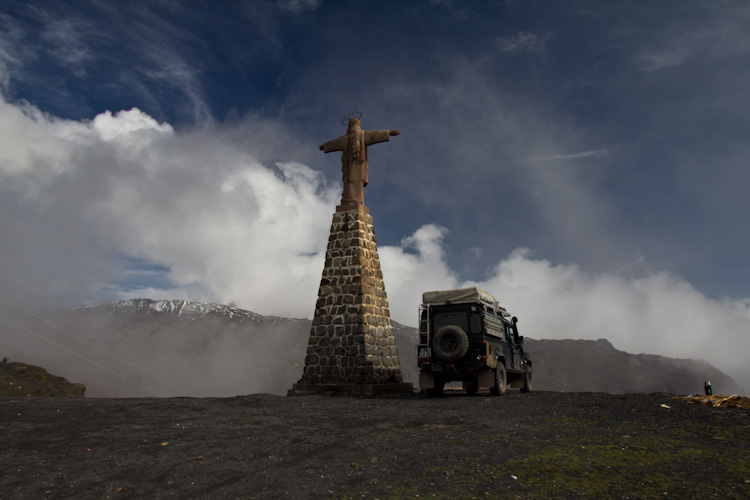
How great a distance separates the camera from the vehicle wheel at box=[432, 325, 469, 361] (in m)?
13.5

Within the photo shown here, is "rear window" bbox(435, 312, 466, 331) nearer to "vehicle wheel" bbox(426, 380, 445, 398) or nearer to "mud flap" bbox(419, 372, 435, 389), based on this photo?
"mud flap" bbox(419, 372, 435, 389)

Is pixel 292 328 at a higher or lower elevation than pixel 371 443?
higher

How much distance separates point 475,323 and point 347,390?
14.9ft

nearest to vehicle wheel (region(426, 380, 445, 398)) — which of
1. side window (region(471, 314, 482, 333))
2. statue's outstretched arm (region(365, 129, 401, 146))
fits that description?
side window (region(471, 314, 482, 333))

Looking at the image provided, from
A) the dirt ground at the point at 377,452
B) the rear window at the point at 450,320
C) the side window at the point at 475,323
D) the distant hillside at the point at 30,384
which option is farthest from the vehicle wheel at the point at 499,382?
the distant hillside at the point at 30,384

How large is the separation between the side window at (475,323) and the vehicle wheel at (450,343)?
1.35ft

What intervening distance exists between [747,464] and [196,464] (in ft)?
22.5

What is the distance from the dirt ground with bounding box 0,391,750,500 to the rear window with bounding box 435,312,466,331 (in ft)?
14.7

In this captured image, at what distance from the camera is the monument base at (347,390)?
14164mm

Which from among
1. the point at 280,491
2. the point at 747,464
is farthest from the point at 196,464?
the point at 747,464

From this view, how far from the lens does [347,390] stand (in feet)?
47.0

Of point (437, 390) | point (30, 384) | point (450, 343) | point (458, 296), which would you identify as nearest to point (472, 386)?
point (437, 390)

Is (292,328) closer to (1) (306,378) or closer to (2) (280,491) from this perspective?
Answer: (1) (306,378)

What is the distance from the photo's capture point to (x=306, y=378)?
15.5 metres
